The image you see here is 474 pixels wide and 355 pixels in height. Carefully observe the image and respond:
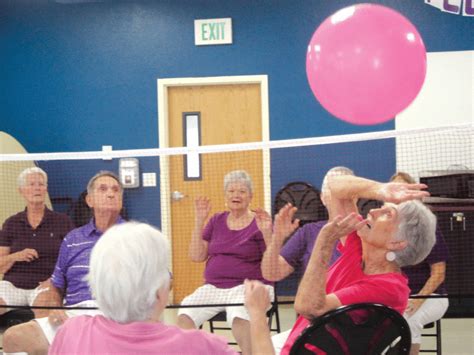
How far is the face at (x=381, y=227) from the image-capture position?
2365 mm

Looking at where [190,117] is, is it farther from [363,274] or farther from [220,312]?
[363,274]

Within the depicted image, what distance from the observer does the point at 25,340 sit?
326 centimetres

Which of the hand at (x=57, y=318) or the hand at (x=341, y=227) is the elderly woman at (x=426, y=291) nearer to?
the hand at (x=341, y=227)

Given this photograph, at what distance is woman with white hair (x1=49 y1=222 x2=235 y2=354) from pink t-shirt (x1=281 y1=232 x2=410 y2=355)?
68 centimetres

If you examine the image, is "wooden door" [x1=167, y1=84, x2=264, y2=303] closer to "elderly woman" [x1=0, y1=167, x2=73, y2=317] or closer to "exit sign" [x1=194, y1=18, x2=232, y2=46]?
"exit sign" [x1=194, y1=18, x2=232, y2=46]

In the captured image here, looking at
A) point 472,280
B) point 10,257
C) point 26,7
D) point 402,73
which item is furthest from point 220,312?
point 26,7

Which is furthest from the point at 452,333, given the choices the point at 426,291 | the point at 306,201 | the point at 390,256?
the point at 390,256

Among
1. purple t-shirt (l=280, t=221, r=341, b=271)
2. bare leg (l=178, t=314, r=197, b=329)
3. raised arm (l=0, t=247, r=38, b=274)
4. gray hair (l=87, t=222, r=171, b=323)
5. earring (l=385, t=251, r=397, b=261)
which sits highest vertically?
gray hair (l=87, t=222, r=171, b=323)

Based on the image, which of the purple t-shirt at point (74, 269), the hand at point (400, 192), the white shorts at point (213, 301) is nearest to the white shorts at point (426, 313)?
the white shorts at point (213, 301)

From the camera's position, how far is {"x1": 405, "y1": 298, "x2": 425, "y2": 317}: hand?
3.62 meters

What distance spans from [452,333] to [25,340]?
3.44 metres

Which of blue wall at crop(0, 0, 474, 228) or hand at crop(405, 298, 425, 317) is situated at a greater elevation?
blue wall at crop(0, 0, 474, 228)

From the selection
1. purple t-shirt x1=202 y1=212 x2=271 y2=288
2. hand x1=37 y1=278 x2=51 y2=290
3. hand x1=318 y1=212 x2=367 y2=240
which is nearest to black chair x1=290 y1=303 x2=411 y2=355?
hand x1=318 y1=212 x2=367 y2=240

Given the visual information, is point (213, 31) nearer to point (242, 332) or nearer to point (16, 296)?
point (16, 296)
